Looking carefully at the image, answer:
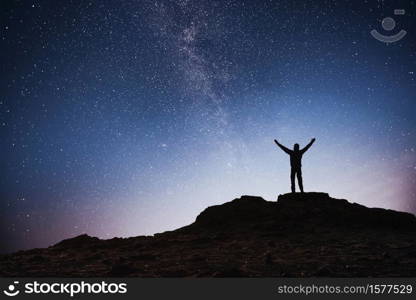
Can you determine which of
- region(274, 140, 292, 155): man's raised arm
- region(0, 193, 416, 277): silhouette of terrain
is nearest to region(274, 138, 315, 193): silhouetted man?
region(274, 140, 292, 155): man's raised arm

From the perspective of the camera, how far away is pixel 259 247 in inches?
387

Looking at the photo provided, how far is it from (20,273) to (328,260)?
6.97 metres

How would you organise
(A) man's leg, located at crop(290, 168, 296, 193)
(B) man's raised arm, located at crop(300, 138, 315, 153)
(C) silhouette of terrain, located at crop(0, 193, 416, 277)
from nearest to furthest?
(C) silhouette of terrain, located at crop(0, 193, 416, 277) → (B) man's raised arm, located at crop(300, 138, 315, 153) → (A) man's leg, located at crop(290, 168, 296, 193)

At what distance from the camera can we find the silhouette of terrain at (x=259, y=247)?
732 cm

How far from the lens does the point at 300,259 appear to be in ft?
26.6

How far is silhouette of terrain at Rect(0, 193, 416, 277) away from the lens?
7.32m

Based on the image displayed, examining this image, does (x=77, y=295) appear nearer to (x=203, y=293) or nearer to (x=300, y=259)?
(x=203, y=293)

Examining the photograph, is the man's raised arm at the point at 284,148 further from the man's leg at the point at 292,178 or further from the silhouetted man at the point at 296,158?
the man's leg at the point at 292,178

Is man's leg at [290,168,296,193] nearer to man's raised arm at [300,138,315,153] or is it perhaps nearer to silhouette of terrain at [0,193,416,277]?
silhouette of terrain at [0,193,416,277]

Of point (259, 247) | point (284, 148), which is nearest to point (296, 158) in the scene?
point (284, 148)

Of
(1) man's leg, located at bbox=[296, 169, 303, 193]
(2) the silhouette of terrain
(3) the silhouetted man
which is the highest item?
(3) the silhouetted man

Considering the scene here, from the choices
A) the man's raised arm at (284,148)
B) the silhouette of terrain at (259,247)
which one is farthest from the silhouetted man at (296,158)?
the silhouette of terrain at (259,247)

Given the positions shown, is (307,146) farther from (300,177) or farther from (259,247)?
(259,247)

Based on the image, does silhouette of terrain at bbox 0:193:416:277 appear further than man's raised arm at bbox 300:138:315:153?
No
